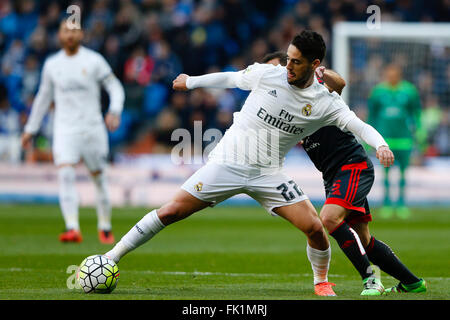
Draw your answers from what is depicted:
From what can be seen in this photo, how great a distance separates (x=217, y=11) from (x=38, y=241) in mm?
13040

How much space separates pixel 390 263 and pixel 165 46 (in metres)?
16.2

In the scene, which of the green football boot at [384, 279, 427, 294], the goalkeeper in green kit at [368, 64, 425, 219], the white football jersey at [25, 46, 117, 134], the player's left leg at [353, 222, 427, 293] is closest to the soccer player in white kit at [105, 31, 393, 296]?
the player's left leg at [353, 222, 427, 293]

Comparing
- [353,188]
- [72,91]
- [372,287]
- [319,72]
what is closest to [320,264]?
[372,287]

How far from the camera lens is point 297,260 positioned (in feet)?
31.9

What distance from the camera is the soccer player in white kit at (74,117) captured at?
435 inches

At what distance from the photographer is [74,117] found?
11102mm

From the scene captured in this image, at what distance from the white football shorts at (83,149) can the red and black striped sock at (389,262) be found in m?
5.12

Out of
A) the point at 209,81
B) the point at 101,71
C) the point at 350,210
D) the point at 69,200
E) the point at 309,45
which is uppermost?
the point at 309,45

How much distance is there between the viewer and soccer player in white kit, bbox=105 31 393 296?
647 cm

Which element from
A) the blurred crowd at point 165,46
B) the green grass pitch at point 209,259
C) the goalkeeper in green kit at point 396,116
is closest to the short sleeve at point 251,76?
A: the green grass pitch at point 209,259

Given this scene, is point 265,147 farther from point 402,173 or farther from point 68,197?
point 402,173

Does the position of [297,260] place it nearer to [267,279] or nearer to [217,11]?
[267,279]

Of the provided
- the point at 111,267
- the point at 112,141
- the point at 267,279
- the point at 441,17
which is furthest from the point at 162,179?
the point at 111,267

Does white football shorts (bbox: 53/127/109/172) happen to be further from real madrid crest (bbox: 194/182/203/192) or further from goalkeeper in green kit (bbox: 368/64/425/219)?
goalkeeper in green kit (bbox: 368/64/425/219)
